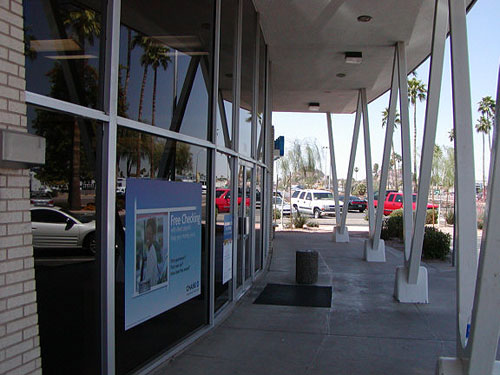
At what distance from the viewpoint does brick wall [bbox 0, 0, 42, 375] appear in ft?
9.04

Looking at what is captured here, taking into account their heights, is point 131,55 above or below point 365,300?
above

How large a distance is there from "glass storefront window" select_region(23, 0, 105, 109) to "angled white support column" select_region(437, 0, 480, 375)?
3830 millimetres

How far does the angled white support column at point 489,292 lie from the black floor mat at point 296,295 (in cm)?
419

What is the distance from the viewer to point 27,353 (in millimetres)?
2912

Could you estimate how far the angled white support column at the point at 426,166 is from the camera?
271 inches

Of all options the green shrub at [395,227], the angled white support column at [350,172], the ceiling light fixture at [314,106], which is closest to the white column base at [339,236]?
the angled white support column at [350,172]

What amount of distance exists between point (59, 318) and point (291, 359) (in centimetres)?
278

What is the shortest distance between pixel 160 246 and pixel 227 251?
2.72 m

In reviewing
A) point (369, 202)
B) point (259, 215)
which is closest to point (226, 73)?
point (259, 215)

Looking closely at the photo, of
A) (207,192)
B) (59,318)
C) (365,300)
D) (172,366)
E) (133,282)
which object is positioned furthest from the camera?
(365,300)

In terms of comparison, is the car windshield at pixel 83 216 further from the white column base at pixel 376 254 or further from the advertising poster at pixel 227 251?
the white column base at pixel 376 254

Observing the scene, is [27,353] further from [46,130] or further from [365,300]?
[365,300]

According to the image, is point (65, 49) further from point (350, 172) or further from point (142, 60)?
point (350, 172)

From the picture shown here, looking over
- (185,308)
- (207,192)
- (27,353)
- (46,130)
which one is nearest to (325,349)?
(185,308)
